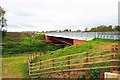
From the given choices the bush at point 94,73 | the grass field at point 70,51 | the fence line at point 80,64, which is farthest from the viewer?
the grass field at point 70,51

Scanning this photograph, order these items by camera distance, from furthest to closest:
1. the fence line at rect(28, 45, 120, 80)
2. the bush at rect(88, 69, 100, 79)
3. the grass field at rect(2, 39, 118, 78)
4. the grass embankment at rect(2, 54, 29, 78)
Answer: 1. the grass field at rect(2, 39, 118, 78)
2. the grass embankment at rect(2, 54, 29, 78)
3. the bush at rect(88, 69, 100, 79)
4. the fence line at rect(28, 45, 120, 80)

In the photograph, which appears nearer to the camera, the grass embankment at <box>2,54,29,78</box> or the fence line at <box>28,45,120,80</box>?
the fence line at <box>28,45,120,80</box>

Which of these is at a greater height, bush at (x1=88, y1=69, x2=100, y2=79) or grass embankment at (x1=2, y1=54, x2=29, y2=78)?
bush at (x1=88, y1=69, x2=100, y2=79)

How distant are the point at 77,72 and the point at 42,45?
4318 centimetres

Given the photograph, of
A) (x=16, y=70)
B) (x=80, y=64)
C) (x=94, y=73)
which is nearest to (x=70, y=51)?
(x=16, y=70)

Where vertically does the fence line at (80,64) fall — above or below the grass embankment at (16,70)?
above

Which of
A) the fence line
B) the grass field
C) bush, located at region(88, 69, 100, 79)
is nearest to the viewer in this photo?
the fence line

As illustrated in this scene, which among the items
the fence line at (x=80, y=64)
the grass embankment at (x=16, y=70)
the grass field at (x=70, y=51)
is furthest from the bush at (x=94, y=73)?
the grass embankment at (x=16, y=70)

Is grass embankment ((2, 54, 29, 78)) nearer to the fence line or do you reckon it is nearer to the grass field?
the grass field

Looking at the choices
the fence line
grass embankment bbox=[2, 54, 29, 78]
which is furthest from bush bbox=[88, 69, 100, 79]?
grass embankment bbox=[2, 54, 29, 78]

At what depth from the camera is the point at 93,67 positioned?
42.3 ft

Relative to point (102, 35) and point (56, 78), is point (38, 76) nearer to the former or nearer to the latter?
point (56, 78)

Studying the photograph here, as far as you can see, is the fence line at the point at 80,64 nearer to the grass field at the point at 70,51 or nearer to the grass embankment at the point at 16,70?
the grass embankment at the point at 16,70

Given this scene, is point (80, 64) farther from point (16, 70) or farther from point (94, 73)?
point (16, 70)
